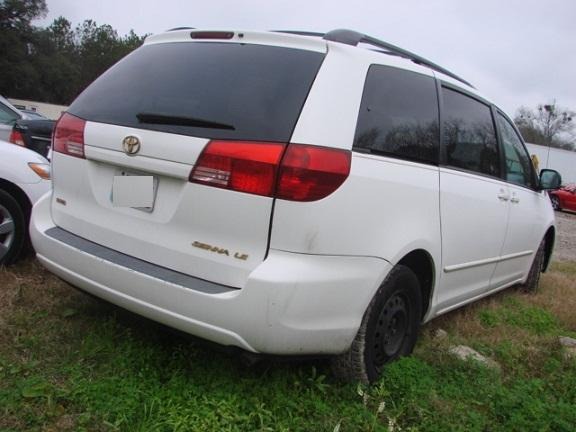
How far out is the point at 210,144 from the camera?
2.23m

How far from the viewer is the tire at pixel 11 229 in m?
3.69

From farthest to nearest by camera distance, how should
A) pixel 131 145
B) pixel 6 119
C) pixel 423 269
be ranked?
1. pixel 6 119
2. pixel 423 269
3. pixel 131 145

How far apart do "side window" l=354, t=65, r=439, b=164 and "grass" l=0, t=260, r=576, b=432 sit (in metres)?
1.10

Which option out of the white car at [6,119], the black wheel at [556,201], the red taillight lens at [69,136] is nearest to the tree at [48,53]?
the black wheel at [556,201]

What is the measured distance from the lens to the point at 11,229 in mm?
3738

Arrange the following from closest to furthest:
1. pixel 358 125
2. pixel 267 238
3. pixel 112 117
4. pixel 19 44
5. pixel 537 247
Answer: pixel 267 238 < pixel 358 125 < pixel 112 117 < pixel 537 247 < pixel 19 44

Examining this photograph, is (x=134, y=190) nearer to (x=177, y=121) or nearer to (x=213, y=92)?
(x=177, y=121)

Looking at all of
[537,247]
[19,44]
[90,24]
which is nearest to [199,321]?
[537,247]

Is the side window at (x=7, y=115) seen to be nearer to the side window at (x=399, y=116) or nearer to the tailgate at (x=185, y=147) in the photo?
the tailgate at (x=185, y=147)

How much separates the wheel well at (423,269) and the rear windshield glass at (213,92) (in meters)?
1.02

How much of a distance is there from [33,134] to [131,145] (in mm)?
3703

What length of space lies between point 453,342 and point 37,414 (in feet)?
7.91

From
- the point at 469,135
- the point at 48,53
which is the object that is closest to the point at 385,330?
the point at 469,135

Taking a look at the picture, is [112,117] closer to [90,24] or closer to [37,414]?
[37,414]
